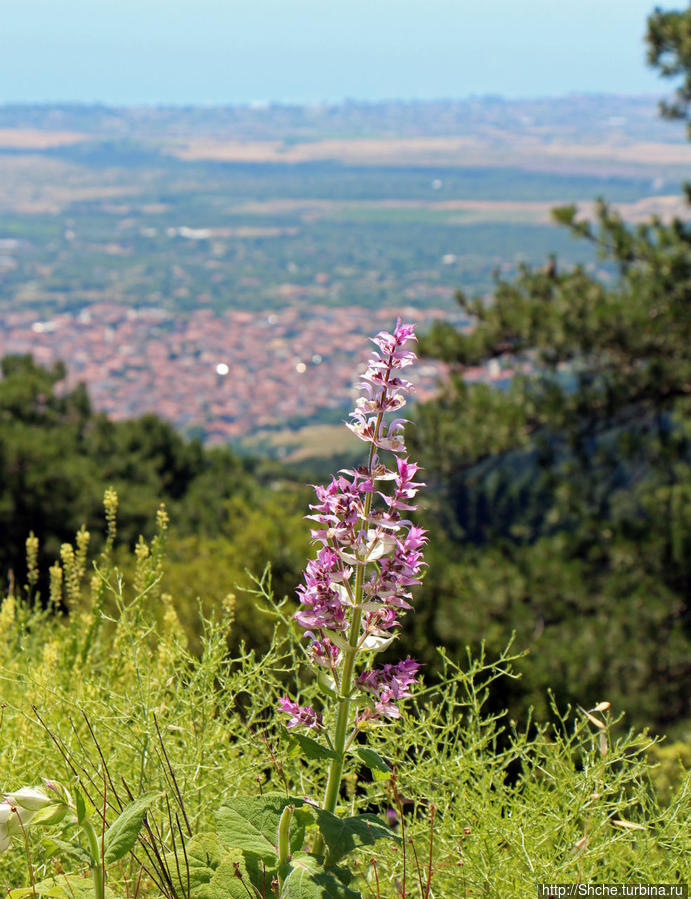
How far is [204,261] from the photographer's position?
419 ft

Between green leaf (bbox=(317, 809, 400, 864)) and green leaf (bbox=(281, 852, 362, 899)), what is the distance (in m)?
0.04

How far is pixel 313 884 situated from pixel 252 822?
171 mm

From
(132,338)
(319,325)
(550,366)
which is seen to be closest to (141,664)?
(550,366)

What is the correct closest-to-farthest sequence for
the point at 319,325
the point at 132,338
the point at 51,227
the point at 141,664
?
the point at 141,664, the point at 319,325, the point at 132,338, the point at 51,227

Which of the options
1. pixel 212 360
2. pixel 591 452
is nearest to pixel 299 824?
pixel 591 452

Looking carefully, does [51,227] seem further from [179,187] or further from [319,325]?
[319,325]

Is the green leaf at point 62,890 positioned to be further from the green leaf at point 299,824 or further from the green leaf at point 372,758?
the green leaf at point 372,758

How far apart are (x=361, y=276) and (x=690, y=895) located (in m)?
108

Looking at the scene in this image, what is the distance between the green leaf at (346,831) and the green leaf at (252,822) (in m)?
0.05

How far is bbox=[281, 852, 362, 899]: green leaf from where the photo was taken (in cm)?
134

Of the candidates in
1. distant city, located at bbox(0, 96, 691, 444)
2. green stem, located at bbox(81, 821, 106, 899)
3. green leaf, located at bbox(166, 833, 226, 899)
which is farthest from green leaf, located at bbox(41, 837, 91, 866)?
distant city, located at bbox(0, 96, 691, 444)

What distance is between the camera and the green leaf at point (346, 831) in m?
1.39

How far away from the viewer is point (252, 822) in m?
1.48

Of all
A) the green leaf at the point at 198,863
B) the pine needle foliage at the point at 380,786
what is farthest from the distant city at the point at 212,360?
the green leaf at the point at 198,863
